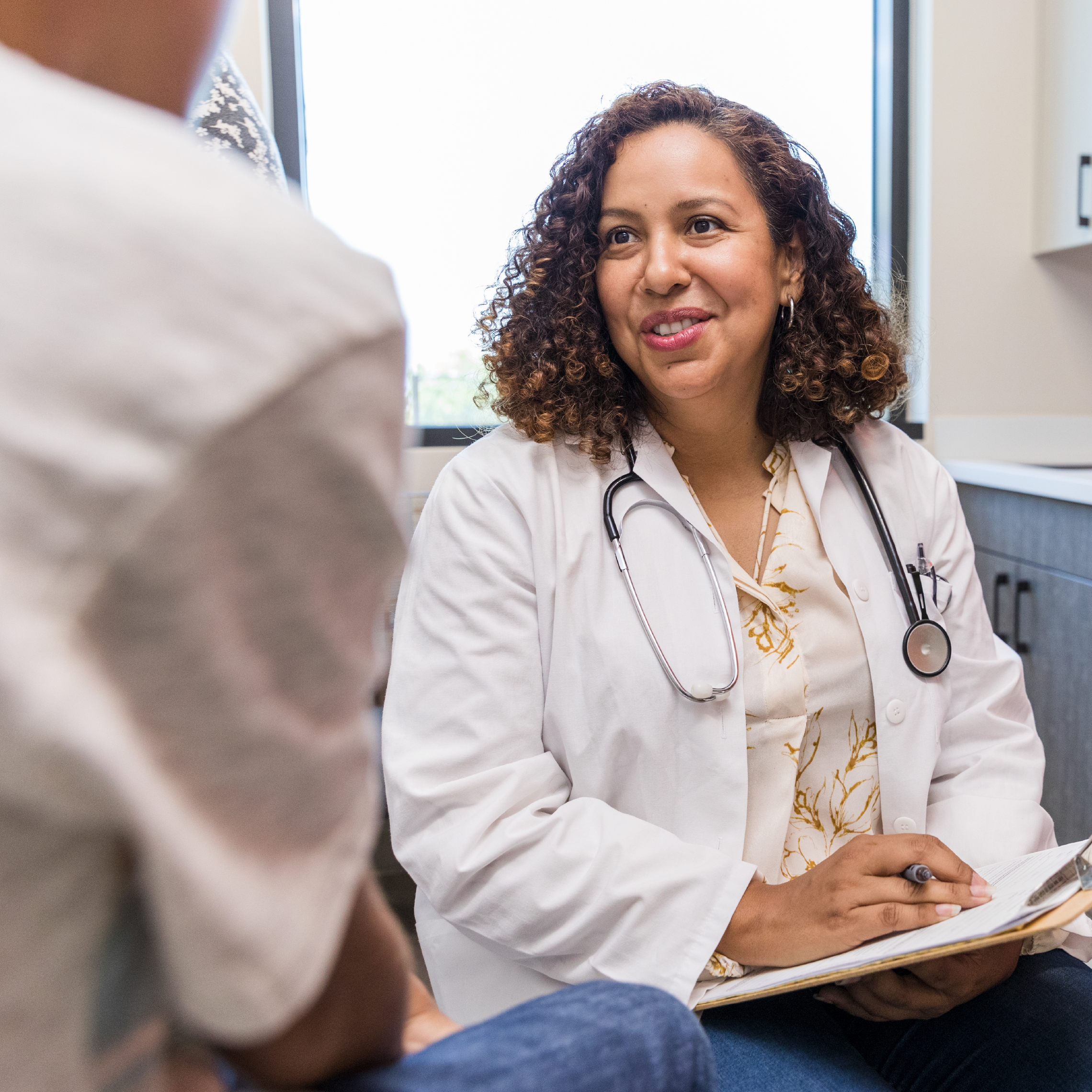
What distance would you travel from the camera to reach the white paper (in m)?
0.75

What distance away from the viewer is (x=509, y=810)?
98cm

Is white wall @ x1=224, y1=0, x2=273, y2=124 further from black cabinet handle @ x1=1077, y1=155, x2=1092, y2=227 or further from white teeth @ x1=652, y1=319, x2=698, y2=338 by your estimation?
black cabinet handle @ x1=1077, y1=155, x2=1092, y2=227

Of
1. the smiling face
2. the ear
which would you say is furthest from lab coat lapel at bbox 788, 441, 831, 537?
the ear

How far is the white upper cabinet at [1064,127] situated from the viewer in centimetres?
232

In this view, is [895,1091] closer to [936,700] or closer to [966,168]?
[936,700]

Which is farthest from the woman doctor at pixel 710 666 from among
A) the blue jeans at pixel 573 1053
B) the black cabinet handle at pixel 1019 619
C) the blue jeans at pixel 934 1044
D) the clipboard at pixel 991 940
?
the black cabinet handle at pixel 1019 619

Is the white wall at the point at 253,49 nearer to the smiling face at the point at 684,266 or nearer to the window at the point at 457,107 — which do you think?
the window at the point at 457,107

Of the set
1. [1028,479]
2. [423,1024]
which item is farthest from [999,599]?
[423,1024]

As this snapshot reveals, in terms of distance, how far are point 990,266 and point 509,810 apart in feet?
7.35

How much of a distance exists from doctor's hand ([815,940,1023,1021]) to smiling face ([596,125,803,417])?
694mm

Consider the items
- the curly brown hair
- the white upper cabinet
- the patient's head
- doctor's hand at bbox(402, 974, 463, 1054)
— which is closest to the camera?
the patient's head

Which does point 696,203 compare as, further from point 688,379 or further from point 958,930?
point 958,930

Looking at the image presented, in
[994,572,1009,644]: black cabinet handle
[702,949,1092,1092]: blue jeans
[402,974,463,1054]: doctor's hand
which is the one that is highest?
[402,974,463,1054]: doctor's hand

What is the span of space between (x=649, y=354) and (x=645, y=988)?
90 centimetres
